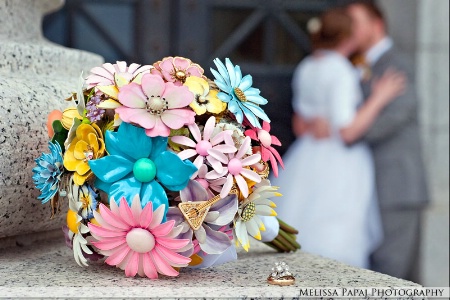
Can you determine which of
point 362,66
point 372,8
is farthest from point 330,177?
point 372,8

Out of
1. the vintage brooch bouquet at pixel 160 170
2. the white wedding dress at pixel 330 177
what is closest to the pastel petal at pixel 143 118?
the vintage brooch bouquet at pixel 160 170

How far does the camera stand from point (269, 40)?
3598mm

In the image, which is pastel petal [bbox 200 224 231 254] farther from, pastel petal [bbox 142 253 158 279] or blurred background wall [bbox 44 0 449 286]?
blurred background wall [bbox 44 0 449 286]

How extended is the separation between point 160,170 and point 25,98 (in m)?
0.39

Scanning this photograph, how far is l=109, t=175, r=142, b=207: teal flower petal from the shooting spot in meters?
1.03

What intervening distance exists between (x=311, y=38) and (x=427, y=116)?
0.83 metres

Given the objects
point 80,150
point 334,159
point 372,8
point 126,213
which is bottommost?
point 126,213

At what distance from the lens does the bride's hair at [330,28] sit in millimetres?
3674

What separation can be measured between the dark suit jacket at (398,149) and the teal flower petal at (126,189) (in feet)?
9.39

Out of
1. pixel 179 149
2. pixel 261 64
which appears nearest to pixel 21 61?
pixel 179 149

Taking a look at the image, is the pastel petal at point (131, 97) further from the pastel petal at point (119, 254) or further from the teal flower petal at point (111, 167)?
the pastel petal at point (119, 254)

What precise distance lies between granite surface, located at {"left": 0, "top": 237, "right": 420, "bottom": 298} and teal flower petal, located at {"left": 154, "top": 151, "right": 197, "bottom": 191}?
158mm

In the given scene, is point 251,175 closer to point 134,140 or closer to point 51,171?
point 134,140

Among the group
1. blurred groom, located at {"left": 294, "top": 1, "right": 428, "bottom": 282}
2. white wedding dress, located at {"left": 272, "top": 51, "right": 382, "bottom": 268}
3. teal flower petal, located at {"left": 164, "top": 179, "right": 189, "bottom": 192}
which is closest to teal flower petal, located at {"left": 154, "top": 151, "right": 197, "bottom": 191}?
teal flower petal, located at {"left": 164, "top": 179, "right": 189, "bottom": 192}
